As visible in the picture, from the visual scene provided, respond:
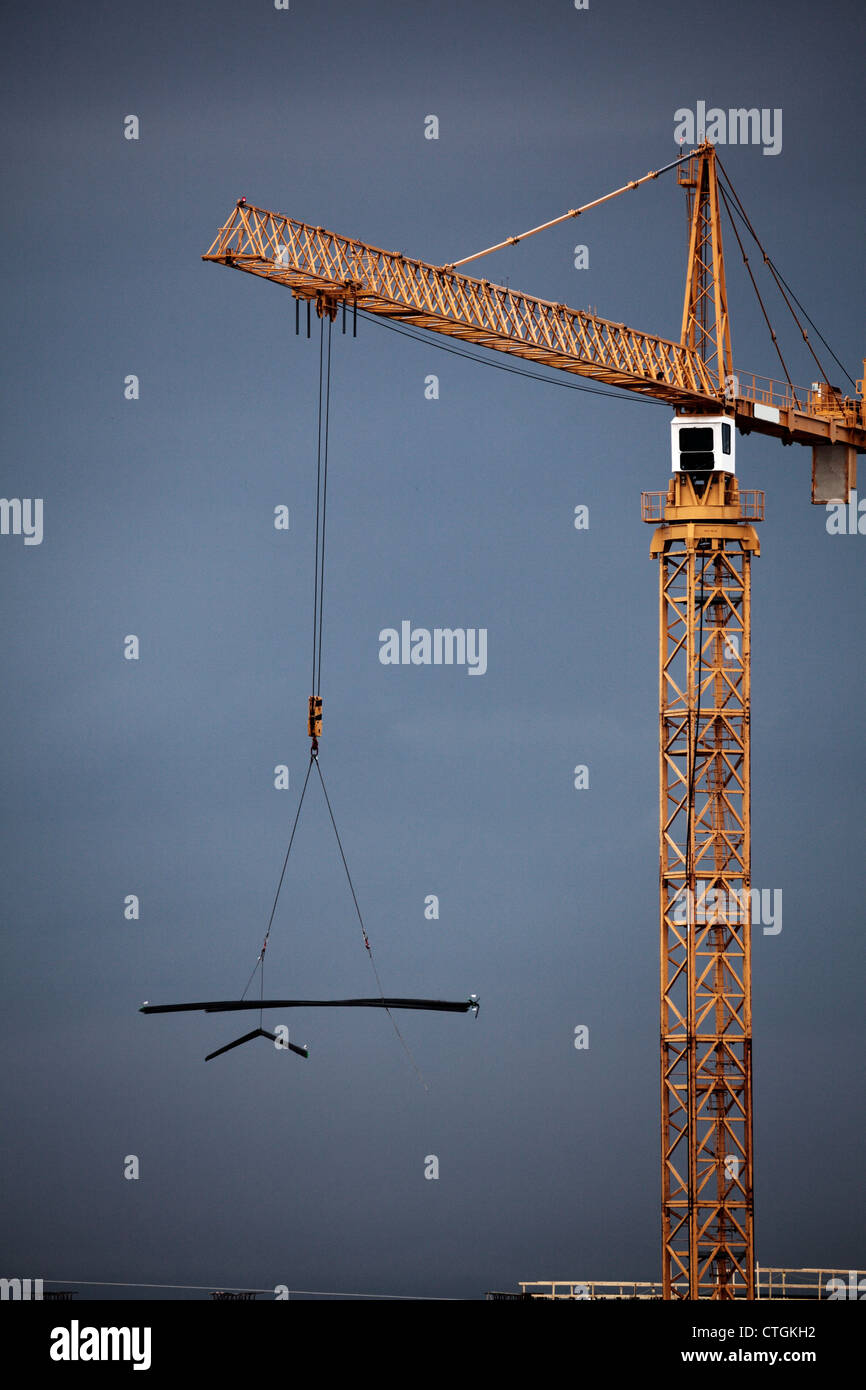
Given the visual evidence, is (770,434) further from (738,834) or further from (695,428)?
(738,834)

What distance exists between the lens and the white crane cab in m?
103

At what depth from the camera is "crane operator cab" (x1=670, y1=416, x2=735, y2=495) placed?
103062 millimetres

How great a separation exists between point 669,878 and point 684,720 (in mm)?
5851

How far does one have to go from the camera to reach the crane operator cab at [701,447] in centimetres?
10306

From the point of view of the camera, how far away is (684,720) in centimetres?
10069

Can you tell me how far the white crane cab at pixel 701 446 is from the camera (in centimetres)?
10306

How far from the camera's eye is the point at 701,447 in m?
103

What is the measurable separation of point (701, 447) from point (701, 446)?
0.12ft

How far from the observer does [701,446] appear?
339ft
